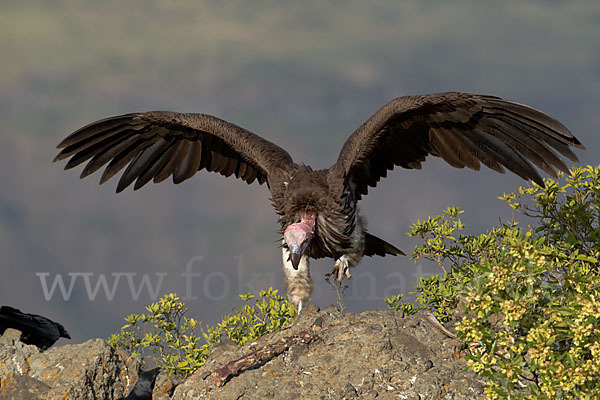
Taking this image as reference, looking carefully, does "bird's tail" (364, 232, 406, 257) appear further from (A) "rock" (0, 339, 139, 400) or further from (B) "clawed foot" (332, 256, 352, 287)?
(A) "rock" (0, 339, 139, 400)

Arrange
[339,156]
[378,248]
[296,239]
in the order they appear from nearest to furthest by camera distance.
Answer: [296,239] < [339,156] < [378,248]

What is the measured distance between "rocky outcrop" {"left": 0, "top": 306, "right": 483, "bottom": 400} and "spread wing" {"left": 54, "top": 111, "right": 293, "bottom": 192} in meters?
2.93

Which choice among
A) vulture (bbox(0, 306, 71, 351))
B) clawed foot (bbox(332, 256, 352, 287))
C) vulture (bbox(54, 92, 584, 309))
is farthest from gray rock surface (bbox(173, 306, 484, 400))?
vulture (bbox(0, 306, 71, 351))

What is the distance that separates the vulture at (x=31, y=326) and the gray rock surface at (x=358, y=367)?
8.84 feet

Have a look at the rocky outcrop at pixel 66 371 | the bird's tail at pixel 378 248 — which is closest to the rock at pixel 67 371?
the rocky outcrop at pixel 66 371

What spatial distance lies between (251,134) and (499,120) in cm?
364

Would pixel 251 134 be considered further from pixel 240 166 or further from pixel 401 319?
pixel 401 319

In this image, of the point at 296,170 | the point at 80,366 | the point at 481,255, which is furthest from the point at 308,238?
the point at 80,366

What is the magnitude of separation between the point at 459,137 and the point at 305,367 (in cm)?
359

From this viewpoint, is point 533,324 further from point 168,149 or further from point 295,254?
point 168,149

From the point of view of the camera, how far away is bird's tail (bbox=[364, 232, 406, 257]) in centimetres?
978

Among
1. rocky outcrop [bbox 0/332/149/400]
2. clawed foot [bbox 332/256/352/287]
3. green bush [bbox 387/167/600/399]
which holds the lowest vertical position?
green bush [bbox 387/167/600/399]

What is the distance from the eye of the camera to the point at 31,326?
28.6 feet

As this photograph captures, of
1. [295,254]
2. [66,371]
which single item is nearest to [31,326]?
[66,371]
